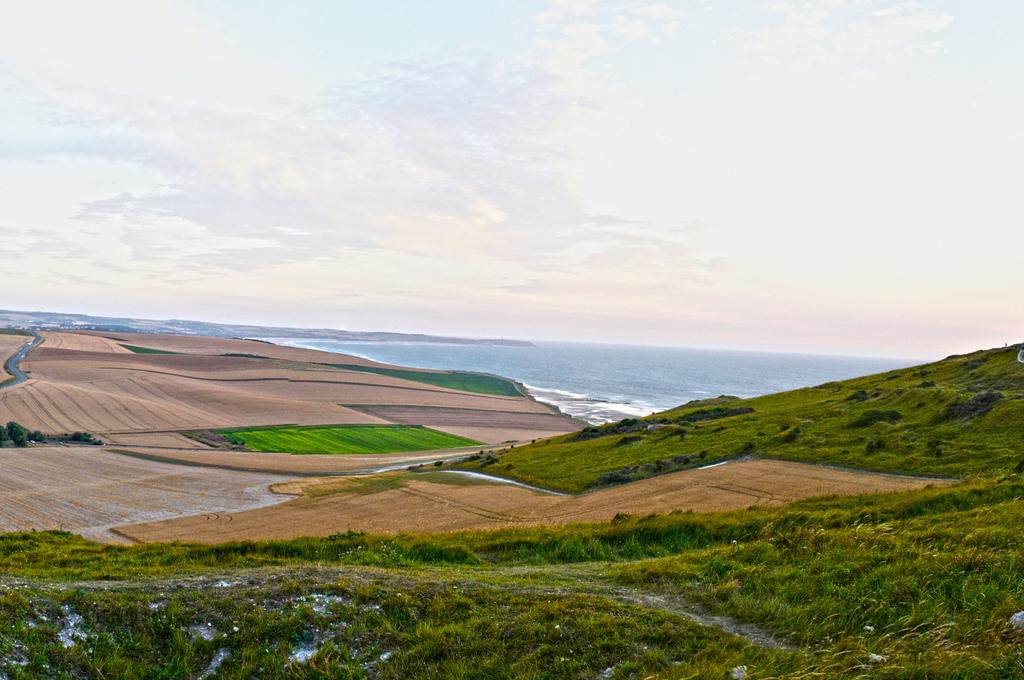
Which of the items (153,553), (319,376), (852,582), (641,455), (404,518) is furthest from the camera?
(319,376)

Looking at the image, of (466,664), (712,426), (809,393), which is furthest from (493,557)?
(809,393)

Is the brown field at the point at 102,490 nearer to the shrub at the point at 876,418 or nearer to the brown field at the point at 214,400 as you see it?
the brown field at the point at 214,400

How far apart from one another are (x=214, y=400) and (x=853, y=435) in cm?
12415

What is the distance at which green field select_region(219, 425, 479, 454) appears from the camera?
329 feet

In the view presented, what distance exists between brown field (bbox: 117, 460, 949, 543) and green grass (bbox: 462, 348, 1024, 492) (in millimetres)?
3284

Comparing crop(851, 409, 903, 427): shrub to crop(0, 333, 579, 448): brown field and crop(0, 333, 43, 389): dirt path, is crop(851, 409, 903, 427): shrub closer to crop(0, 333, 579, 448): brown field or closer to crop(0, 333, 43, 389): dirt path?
crop(0, 333, 579, 448): brown field

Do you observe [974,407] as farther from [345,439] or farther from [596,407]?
[596,407]

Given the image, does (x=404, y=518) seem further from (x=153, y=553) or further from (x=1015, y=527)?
(x=1015, y=527)

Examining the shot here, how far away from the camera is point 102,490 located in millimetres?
56938

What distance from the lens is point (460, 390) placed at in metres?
197

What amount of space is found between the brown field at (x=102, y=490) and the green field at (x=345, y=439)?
91.3ft

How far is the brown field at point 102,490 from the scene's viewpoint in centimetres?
4700

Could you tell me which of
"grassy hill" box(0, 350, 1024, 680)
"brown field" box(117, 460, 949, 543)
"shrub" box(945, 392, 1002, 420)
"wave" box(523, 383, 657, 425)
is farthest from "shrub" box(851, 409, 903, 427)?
"wave" box(523, 383, 657, 425)

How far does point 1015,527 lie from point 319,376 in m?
190
